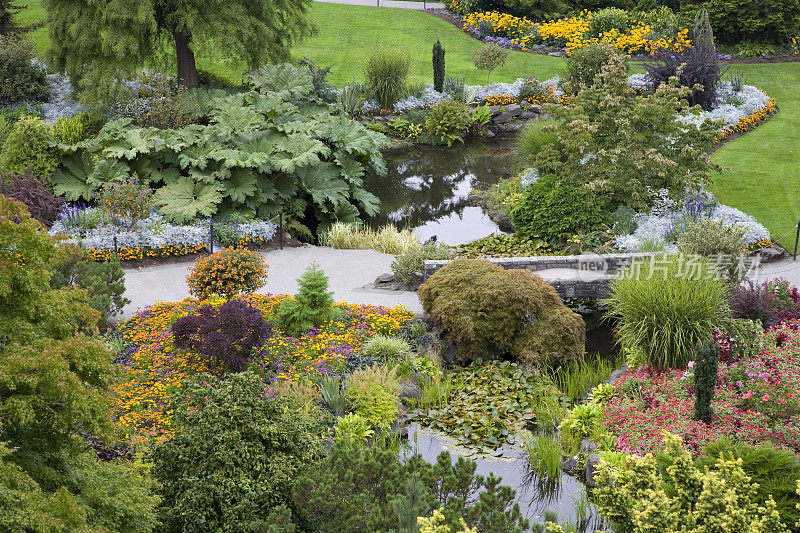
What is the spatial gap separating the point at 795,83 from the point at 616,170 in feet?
45.0

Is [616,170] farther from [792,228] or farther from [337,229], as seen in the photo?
[337,229]

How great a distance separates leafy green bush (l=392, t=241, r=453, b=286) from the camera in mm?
12078

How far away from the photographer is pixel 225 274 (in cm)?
1050

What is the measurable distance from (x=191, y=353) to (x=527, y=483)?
438 centimetres

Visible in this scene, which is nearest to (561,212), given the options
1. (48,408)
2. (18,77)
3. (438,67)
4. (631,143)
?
(631,143)

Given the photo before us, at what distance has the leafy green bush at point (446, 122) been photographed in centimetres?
2172

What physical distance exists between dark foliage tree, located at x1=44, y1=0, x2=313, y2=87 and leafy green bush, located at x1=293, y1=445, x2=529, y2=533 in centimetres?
1398

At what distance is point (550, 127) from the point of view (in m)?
15.5

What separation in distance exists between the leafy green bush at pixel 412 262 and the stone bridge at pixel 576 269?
406 mm

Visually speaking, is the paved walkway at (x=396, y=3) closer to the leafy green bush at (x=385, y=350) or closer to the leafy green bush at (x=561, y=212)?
the leafy green bush at (x=561, y=212)

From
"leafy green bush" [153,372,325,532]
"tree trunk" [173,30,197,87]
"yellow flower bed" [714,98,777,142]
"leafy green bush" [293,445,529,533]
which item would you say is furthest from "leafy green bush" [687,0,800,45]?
"leafy green bush" [153,372,325,532]

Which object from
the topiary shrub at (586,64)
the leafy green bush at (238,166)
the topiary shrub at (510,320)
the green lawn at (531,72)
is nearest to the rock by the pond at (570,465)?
the topiary shrub at (510,320)

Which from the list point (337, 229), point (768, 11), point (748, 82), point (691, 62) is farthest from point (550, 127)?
point (768, 11)

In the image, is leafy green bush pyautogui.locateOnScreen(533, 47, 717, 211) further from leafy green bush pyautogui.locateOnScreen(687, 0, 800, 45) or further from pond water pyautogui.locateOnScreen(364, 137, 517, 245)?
leafy green bush pyautogui.locateOnScreen(687, 0, 800, 45)
